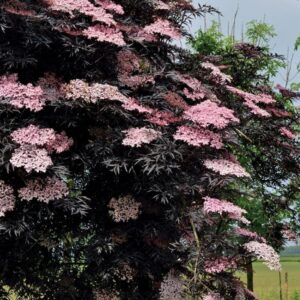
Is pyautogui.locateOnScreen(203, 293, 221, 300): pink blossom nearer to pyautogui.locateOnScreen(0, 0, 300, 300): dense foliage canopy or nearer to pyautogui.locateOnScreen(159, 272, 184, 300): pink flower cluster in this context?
pyautogui.locateOnScreen(0, 0, 300, 300): dense foliage canopy

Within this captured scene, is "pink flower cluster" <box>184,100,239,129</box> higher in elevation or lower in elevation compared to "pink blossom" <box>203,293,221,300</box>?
higher

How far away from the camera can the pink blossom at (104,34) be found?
483 centimetres

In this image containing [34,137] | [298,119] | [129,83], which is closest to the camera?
[34,137]

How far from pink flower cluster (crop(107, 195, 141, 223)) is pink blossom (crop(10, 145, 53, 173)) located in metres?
0.72

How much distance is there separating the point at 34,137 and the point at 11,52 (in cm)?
88

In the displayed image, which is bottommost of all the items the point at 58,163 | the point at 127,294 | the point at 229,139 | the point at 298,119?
the point at 127,294

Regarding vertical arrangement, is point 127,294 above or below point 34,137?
below

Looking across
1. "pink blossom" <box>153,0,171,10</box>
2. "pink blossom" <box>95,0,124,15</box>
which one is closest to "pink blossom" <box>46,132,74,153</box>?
"pink blossom" <box>95,0,124,15</box>

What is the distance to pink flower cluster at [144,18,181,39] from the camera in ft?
18.0

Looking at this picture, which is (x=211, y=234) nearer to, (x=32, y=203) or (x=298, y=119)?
(x=32, y=203)

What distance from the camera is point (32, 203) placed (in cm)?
466

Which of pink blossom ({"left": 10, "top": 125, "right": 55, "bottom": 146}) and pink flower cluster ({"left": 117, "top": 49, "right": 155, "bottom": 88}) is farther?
pink flower cluster ({"left": 117, "top": 49, "right": 155, "bottom": 88})

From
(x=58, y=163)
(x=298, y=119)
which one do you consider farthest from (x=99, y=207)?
(x=298, y=119)

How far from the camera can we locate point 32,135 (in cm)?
448
